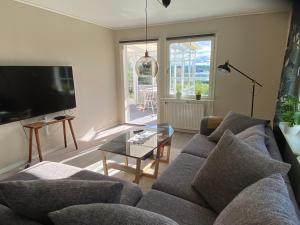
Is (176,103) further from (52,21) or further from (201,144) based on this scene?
(52,21)

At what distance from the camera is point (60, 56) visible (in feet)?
11.4

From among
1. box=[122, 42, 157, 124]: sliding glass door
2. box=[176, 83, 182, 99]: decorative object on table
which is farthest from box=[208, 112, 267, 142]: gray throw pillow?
box=[122, 42, 157, 124]: sliding glass door

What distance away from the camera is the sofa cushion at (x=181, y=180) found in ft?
4.84

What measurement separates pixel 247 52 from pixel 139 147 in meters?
2.79

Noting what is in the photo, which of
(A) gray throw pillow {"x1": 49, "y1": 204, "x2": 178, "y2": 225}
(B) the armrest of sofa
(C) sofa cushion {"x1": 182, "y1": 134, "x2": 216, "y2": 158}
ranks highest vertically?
(A) gray throw pillow {"x1": 49, "y1": 204, "x2": 178, "y2": 225}

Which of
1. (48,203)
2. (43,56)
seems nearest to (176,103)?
(43,56)

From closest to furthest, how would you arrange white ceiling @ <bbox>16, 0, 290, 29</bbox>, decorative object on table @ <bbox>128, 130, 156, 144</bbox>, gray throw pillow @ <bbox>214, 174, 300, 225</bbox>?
gray throw pillow @ <bbox>214, 174, 300, 225</bbox> → decorative object on table @ <bbox>128, 130, 156, 144</bbox> → white ceiling @ <bbox>16, 0, 290, 29</bbox>

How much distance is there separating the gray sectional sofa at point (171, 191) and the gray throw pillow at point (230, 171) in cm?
10

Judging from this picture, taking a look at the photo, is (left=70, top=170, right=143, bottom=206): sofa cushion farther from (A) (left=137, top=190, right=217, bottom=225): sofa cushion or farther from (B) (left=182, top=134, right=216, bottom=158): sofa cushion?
(B) (left=182, top=134, right=216, bottom=158): sofa cushion

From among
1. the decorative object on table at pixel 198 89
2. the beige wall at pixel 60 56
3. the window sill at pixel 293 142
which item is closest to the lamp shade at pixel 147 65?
the window sill at pixel 293 142

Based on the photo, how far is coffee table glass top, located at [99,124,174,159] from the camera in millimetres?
2312

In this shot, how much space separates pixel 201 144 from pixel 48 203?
1.88m

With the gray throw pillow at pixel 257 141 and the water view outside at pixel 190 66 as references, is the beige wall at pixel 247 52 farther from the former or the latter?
the gray throw pillow at pixel 257 141

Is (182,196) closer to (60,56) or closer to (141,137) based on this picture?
(141,137)
